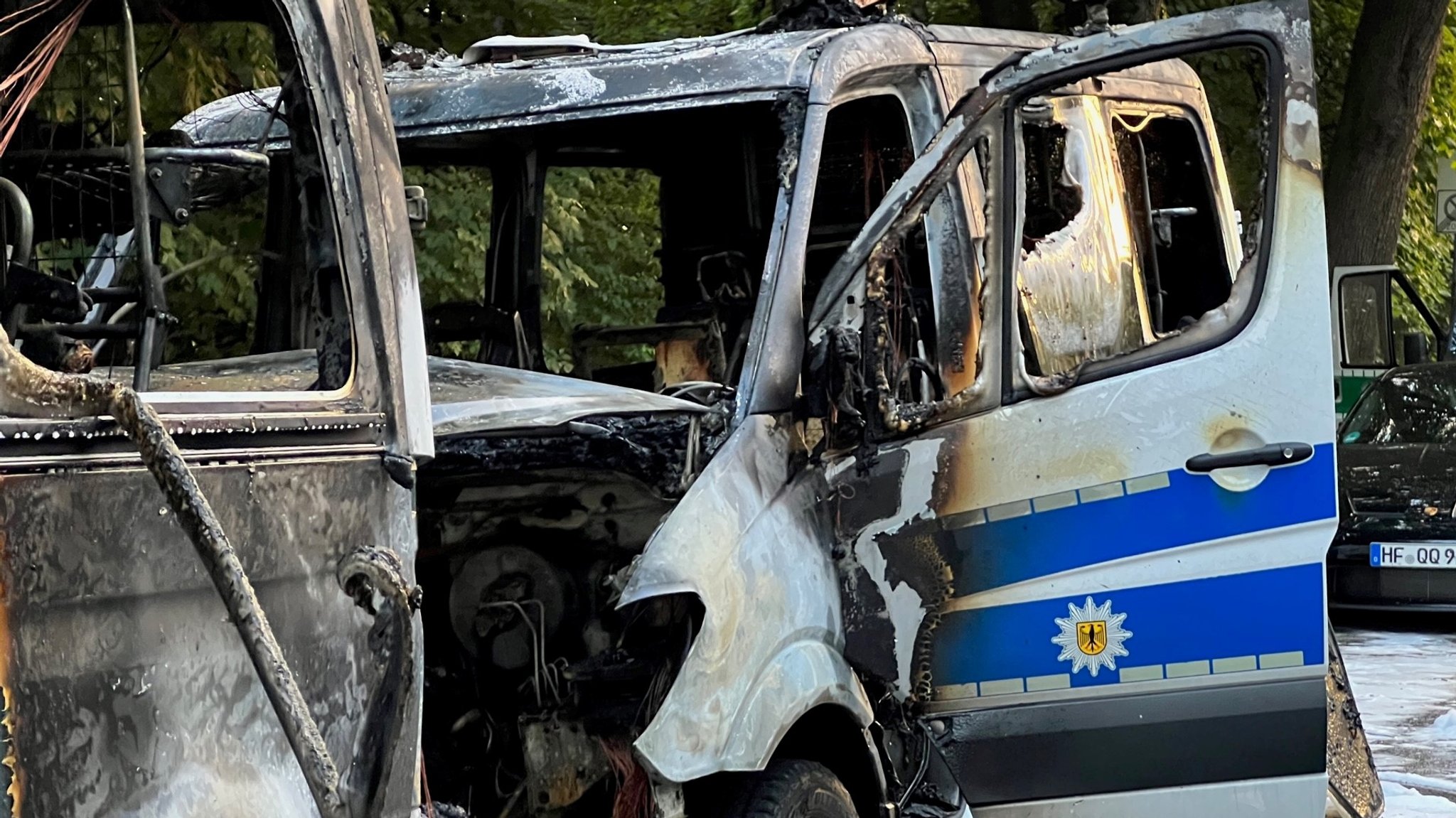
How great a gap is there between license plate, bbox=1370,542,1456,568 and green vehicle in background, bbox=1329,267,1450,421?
2.72 meters

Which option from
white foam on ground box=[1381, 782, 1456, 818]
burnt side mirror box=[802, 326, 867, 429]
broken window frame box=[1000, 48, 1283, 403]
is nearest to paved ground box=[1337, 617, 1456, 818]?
white foam on ground box=[1381, 782, 1456, 818]

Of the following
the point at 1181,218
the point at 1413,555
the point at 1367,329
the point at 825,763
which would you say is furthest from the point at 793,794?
the point at 1367,329

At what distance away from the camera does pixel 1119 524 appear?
453 cm

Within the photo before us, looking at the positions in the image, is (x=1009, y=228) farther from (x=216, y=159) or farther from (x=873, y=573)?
(x=216, y=159)

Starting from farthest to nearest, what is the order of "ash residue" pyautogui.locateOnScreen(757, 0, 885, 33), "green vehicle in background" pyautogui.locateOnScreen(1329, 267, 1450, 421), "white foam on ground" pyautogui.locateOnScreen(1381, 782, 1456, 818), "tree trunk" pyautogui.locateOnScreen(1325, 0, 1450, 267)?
"tree trunk" pyautogui.locateOnScreen(1325, 0, 1450, 267)
"green vehicle in background" pyautogui.locateOnScreen(1329, 267, 1450, 421)
"white foam on ground" pyautogui.locateOnScreen(1381, 782, 1456, 818)
"ash residue" pyautogui.locateOnScreen(757, 0, 885, 33)

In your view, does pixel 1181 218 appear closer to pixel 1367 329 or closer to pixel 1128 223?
pixel 1128 223

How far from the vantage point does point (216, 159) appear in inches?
115

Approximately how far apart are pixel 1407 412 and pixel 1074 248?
8355 mm

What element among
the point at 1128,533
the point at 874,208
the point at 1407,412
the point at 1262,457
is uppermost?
the point at 874,208

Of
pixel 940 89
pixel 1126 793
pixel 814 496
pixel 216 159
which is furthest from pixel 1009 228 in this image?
pixel 216 159

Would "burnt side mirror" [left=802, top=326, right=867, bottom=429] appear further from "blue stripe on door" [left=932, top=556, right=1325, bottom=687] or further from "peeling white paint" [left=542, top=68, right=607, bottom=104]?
"peeling white paint" [left=542, top=68, right=607, bottom=104]

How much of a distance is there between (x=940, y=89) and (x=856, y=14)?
0.36m

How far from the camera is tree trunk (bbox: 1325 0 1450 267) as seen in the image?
15.2 metres

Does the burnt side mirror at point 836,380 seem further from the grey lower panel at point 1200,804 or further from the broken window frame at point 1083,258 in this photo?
the grey lower panel at point 1200,804
